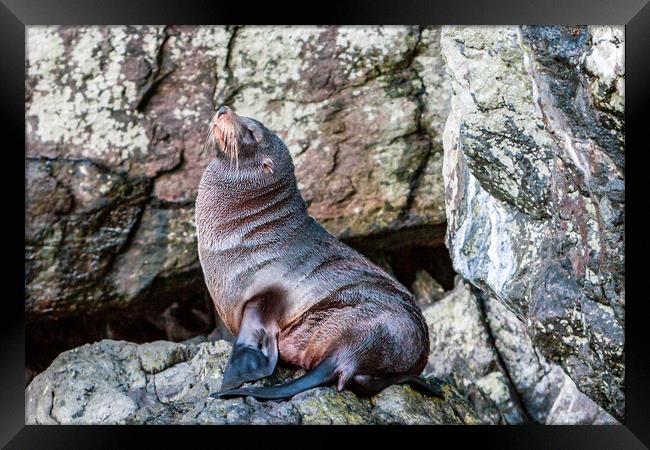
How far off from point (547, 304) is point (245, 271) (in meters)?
1.70

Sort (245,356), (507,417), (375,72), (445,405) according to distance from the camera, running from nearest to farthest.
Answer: (245,356), (445,405), (507,417), (375,72)

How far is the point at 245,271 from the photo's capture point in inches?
198

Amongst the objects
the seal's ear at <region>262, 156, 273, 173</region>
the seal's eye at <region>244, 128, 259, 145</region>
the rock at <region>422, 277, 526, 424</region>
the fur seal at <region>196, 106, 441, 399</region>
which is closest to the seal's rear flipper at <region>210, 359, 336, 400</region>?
the fur seal at <region>196, 106, 441, 399</region>

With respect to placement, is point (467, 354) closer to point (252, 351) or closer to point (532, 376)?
point (532, 376)

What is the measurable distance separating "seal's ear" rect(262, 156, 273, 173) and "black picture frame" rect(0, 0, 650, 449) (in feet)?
2.52

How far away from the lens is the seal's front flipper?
14.7 feet

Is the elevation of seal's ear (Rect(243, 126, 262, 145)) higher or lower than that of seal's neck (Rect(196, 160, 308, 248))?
higher

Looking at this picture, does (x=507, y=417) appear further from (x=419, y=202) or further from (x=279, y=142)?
(x=279, y=142)

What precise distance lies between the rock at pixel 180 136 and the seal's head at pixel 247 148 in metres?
1.47

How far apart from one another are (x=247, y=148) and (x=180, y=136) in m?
1.60

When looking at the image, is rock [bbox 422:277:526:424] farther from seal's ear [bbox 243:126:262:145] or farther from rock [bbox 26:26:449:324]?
seal's ear [bbox 243:126:262:145]

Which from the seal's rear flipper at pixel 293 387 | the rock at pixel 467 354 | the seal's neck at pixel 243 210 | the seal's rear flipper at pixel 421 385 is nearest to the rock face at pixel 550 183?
the seal's rear flipper at pixel 421 385

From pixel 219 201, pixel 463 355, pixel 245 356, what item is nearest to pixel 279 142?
pixel 219 201
